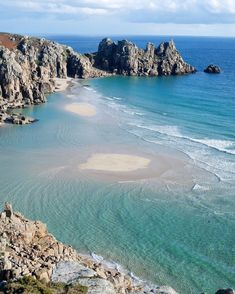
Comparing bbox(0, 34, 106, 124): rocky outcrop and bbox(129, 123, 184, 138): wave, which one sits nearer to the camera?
bbox(129, 123, 184, 138): wave

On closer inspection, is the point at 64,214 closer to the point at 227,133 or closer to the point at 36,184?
the point at 36,184

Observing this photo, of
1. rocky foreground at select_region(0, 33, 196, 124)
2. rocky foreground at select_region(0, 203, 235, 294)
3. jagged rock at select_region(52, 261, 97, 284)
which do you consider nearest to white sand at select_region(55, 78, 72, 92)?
rocky foreground at select_region(0, 33, 196, 124)

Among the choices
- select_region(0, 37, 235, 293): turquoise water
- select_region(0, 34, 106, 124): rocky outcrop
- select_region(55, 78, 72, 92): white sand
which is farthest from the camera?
select_region(55, 78, 72, 92): white sand

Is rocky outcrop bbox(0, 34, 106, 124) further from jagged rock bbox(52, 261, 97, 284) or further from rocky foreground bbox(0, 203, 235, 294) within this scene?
jagged rock bbox(52, 261, 97, 284)

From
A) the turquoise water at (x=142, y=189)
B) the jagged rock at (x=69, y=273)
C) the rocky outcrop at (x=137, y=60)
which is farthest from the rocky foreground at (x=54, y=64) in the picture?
the jagged rock at (x=69, y=273)

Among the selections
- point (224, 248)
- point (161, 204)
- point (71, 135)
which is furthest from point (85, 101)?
point (224, 248)

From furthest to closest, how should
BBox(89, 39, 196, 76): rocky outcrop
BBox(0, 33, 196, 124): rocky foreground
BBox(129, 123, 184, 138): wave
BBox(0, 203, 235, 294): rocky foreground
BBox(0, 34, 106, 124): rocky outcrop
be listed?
1. BBox(89, 39, 196, 76): rocky outcrop
2. BBox(0, 33, 196, 124): rocky foreground
3. BBox(0, 34, 106, 124): rocky outcrop
4. BBox(129, 123, 184, 138): wave
5. BBox(0, 203, 235, 294): rocky foreground

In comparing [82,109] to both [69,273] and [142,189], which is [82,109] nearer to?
[142,189]
